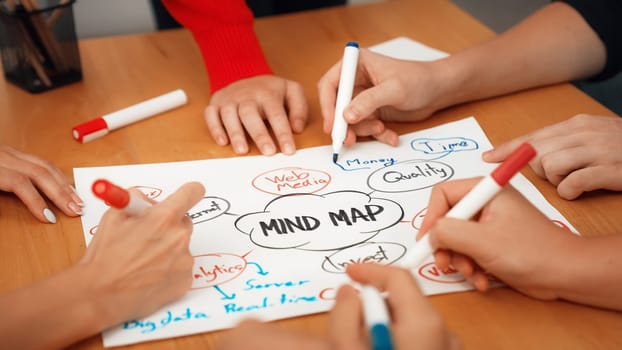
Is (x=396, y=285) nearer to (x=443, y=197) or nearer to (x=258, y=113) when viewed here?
(x=443, y=197)

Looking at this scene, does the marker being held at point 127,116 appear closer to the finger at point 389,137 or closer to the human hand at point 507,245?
the finger at point 389,137

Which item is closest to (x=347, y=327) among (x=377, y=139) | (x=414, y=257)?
(x=414, y=257)

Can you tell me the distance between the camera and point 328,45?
3.66 ft

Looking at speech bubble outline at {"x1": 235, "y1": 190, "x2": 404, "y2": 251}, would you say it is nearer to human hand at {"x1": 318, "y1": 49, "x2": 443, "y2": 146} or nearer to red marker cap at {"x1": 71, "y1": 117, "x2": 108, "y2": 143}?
human hand at {"x1": 318, "y1": 49, "x2": 443, "y2": 146}

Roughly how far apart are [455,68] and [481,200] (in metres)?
0.37

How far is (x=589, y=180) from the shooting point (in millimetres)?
736

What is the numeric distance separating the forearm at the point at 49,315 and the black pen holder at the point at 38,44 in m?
0.46

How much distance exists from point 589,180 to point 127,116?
1.93 feet

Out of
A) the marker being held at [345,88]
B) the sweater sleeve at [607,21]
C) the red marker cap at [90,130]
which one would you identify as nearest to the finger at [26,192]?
the red marker cap at [90,130]

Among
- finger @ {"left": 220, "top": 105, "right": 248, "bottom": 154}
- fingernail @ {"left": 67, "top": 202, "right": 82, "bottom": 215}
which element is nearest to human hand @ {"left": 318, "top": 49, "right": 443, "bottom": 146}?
finger @ {"left": 220, "top": 105, "right": 248, "bottom": 154}

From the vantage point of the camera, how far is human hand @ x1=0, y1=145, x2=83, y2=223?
0.72 m

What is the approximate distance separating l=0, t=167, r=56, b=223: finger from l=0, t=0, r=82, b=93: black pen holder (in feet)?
0.81

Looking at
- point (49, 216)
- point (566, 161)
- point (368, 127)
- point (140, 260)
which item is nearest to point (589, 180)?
point (566, 161)

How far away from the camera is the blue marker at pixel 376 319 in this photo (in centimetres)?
44
